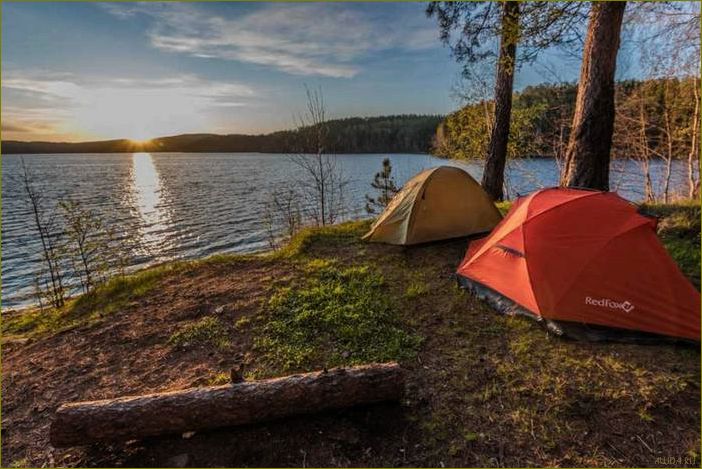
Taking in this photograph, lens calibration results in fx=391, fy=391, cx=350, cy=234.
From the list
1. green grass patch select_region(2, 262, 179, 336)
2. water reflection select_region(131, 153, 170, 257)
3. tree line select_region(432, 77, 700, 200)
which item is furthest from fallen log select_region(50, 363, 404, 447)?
tree line select_region(432, 77, 700, 200)

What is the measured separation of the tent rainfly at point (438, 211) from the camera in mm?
7180

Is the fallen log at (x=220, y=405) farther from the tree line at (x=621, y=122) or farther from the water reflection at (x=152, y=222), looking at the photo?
the tree line at (x=621, y=122)

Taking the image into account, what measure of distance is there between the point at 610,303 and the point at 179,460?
14.4 feet

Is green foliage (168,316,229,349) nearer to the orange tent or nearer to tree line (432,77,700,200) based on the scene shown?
the orange tent

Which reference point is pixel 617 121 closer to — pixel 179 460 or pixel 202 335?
pixel 202 335

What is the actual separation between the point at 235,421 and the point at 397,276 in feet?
11.8

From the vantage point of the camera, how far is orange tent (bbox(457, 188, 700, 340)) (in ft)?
13.6

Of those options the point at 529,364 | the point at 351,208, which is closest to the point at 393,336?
the point at 529,364

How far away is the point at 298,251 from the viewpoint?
7633 millimetres

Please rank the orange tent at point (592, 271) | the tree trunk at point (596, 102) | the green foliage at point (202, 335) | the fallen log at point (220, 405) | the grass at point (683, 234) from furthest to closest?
the tree trunk at point (596, 102) → the grass at point (683, 234) → the green foliage at point (202, 335) → the orange tent at point (592, 271) → the fallen log at point (220, 405)

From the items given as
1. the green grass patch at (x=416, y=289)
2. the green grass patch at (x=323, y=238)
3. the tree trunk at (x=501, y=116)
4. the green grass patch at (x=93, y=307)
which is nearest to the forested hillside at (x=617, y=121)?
the tree trunk at (x=501, y=116)

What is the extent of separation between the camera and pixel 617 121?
52.5 ft

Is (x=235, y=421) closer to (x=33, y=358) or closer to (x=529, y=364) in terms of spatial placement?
(x=529, y=364)

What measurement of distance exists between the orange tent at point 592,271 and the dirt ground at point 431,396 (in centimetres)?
28
